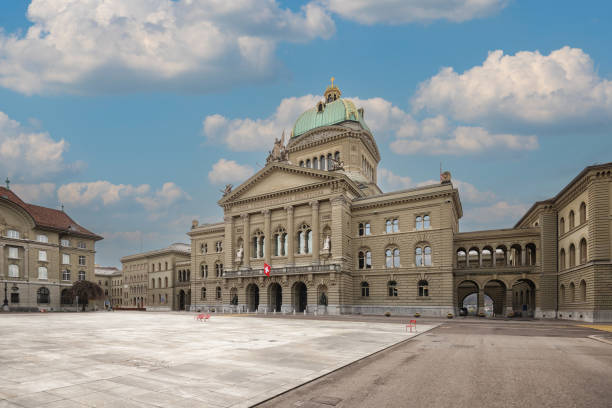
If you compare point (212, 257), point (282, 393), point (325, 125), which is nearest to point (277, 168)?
point (325, 125)

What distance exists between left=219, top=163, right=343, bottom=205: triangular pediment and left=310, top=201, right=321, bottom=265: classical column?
3.72m

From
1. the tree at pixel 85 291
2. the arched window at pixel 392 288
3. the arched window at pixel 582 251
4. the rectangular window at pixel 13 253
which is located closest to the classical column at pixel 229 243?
the arched window at pixel 392 288

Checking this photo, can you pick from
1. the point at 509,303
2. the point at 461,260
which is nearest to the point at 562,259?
the point at 509,303

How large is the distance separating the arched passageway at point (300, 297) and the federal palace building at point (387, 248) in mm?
153

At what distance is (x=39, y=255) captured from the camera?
250 feet

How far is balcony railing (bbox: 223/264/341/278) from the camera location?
57.5 meters

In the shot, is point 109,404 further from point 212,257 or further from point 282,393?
point 212,257

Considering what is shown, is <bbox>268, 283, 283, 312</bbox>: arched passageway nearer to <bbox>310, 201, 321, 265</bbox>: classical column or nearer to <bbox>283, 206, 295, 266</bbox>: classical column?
<bbox>283, 206, 295, 266</bbox>: classical column

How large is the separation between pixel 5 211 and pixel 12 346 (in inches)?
2568

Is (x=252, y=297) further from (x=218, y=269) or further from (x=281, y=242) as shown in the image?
(x=218, y=269)

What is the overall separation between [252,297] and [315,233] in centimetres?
1632

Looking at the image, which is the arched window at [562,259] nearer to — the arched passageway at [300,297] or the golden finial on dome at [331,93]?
the arched passageway at [300,297]

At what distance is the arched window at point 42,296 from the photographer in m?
75.0

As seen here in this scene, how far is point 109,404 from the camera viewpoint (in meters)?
9.57
